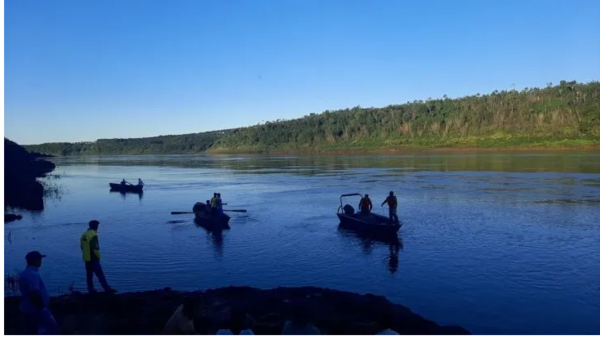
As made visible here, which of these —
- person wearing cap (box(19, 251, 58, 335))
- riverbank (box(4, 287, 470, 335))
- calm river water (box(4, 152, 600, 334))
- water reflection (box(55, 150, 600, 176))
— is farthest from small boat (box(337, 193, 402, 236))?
water reflection (box(55, 150, 600, 176))

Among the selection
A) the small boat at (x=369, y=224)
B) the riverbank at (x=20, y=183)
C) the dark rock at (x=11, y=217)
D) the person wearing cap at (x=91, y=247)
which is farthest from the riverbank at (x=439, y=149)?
the person wearing cap at (x=91, y=247)

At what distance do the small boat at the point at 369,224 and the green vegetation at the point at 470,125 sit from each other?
9160cm

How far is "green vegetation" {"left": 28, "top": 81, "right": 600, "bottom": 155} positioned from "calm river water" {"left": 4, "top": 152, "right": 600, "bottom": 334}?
8450cm

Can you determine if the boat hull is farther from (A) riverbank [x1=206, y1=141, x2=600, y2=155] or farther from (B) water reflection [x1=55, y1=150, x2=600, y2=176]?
(A) riverbank [x1=206, y1=141, x2=600, y2=155]

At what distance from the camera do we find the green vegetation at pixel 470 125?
116938 millimetres

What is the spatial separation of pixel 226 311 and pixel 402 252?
9869 millimetres

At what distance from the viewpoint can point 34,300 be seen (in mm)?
8375

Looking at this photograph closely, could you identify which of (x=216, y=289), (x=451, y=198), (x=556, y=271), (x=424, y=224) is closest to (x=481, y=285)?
(x=556, y=271)

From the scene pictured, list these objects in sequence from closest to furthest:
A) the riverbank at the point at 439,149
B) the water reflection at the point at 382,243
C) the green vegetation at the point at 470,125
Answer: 1. the water reflection at the point at 382,243
2. the riverbank at the point at 439,149
3. the green vegetation at the point at 470,125

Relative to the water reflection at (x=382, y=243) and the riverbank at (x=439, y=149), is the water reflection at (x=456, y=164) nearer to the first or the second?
the riverbank at (x=439, y=149)

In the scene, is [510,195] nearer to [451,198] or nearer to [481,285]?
[451,198]

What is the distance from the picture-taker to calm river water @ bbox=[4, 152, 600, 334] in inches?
543

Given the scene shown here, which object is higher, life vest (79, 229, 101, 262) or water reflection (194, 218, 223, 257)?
life vest (79, 229, 101, 262)

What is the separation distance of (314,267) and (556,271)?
8322 millimetres
